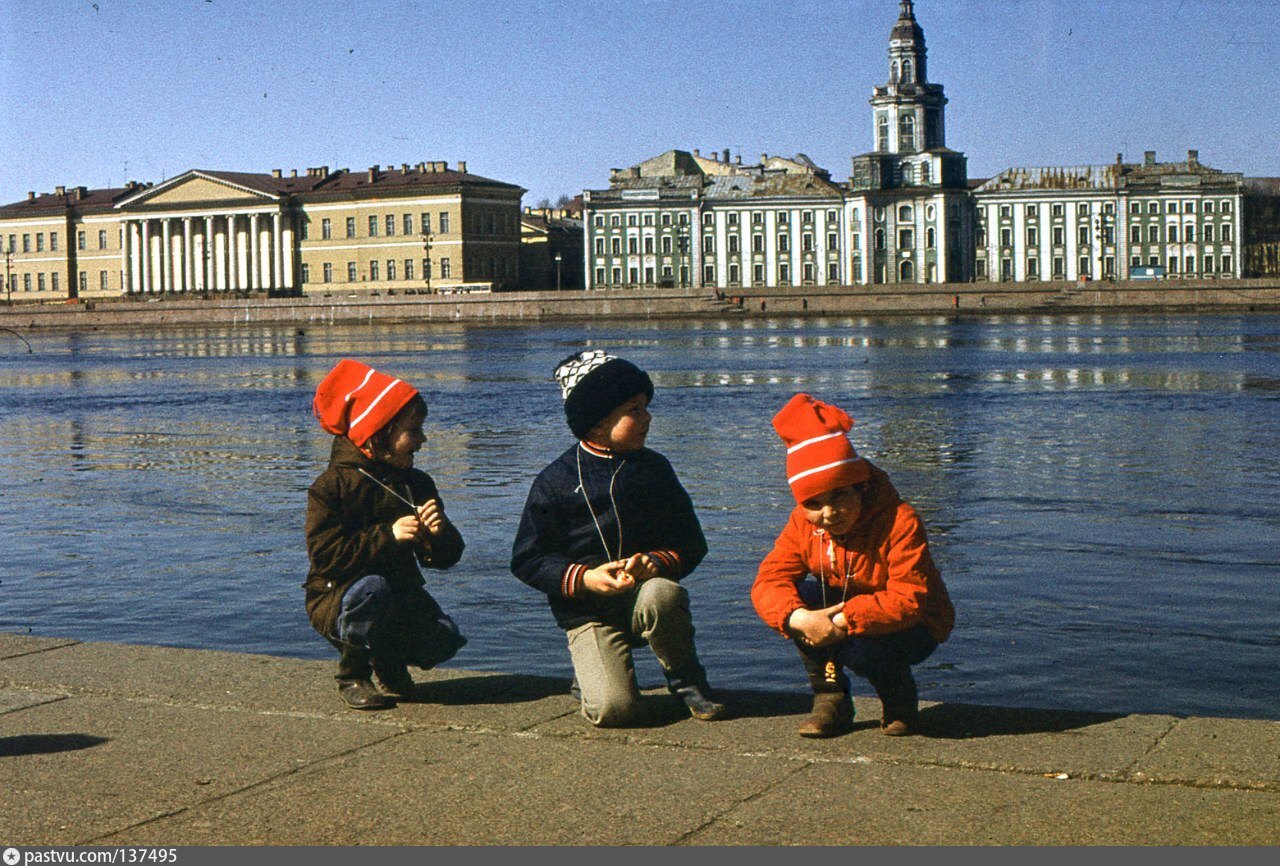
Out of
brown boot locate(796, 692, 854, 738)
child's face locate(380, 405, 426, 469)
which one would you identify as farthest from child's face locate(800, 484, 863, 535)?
child's face locate(380, 405, 426, 469)

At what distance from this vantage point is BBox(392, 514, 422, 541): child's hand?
192 inches

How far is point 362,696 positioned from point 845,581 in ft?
4.43

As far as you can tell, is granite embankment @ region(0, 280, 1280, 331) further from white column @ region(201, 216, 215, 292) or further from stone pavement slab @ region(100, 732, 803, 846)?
stone pavement slab @ region(100, 732, 803, 846)

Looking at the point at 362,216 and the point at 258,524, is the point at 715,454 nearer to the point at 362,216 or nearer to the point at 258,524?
the point at 258,524

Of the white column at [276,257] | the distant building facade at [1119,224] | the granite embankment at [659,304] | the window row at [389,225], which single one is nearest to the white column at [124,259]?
the white column at [276,257]

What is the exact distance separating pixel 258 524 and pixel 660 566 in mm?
7617

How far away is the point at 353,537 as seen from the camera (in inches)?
196

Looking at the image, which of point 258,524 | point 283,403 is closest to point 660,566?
point 258,524

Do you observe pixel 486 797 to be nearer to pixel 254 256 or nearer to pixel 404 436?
pixel 404 436

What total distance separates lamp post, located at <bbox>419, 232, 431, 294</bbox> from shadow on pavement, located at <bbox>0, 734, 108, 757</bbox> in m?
99.2

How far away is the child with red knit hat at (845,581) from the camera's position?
4328 mm

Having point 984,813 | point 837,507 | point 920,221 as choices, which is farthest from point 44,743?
point 920,221

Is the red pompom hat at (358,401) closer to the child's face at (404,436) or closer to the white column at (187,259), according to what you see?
the child's face at (404,436)

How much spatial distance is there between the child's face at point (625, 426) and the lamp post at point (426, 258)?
9895cm
